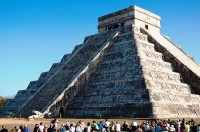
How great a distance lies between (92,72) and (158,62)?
767 centimetres

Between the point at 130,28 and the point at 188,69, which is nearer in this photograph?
the point at 188,69

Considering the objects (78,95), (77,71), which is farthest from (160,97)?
(77,71)

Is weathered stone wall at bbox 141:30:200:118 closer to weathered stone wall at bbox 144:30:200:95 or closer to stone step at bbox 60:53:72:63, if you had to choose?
weathered stone wall at bbox 144:30:200:95

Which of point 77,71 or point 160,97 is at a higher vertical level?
point 77,71

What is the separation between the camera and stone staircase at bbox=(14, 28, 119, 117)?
35.3m

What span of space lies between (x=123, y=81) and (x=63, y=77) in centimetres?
1025

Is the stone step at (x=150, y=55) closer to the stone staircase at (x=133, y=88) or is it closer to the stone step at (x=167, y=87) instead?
the stone staircase at (x=133, y=88)

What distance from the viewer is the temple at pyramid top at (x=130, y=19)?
4150 cm

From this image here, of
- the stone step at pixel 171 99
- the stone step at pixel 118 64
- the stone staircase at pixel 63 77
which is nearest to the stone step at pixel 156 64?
the stone step at pixel 118 64

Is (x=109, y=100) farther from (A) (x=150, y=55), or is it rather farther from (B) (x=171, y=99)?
(A) (x=150, y=55)

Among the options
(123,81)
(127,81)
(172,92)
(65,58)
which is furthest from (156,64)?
(65,58)

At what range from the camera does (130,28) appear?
3950cm

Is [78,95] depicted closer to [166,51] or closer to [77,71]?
[77,71]

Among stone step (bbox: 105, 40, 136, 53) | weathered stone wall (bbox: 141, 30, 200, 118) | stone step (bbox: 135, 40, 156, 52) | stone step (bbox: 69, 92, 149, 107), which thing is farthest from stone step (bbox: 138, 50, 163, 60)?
stone step (bbox: 69, 92, 149, 107)
